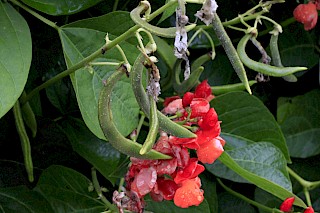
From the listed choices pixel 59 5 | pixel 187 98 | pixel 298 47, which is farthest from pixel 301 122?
pixel 59 5

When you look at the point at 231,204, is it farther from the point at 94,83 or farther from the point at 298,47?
the point at 94,83

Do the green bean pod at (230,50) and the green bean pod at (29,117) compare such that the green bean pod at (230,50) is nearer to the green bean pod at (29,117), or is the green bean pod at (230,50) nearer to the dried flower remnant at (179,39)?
the dried flower remnant at (179,39)

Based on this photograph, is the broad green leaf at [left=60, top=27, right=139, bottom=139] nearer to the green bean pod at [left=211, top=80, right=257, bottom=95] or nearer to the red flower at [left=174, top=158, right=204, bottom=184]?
the red flower at [left=174, top=158, right=204, bottom=184]

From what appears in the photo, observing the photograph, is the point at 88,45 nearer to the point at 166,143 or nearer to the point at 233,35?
the point at 166,143

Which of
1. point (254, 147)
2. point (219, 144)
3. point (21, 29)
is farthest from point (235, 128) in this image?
point (21, 29)

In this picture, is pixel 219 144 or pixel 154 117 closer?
pixel 154 117

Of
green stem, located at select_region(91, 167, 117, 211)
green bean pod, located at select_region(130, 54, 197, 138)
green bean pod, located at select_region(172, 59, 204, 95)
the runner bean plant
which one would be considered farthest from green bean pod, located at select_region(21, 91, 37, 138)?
green bean pod, located at select_region(130, 54, 197, 138)

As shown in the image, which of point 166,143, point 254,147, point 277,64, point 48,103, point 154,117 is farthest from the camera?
point 48,103
